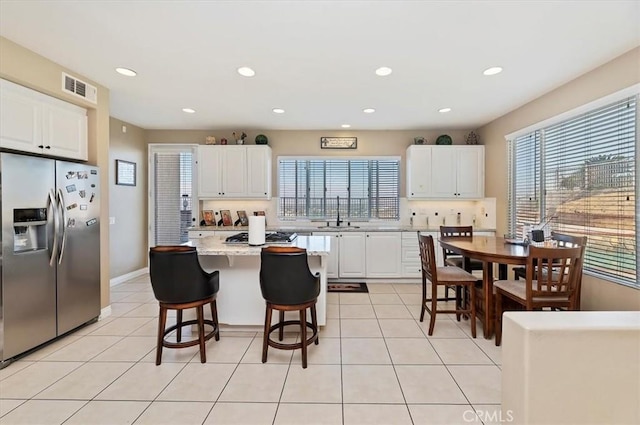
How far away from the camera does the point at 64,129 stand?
2.92 meters

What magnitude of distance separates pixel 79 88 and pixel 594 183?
17.4ft

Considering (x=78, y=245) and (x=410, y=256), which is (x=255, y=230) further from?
(x=410, y=256)

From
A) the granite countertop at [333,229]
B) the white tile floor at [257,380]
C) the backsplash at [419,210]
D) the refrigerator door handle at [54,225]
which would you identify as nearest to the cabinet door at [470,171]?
the backsplash at [419,210]

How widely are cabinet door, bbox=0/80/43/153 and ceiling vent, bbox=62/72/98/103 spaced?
318mm

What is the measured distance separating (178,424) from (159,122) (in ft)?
14.8

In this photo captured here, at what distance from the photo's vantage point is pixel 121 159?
4.71m

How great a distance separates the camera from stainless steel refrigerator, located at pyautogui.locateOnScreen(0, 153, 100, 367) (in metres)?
2.35

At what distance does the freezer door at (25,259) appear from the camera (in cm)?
233

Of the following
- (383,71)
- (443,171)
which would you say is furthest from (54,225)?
(443,171)

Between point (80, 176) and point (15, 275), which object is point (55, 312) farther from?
point (80, 176)

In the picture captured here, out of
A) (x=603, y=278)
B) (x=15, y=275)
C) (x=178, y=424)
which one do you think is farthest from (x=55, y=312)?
(x=603, y=278)

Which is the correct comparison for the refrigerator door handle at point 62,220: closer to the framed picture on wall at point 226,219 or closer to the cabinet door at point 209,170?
the cabinet door at point 209,170

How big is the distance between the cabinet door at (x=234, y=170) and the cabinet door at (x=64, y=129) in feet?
6.76

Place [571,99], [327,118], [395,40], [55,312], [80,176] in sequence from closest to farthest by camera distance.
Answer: [395,40]
[55,312]
[80,176]
[571,99]
[327,118]
